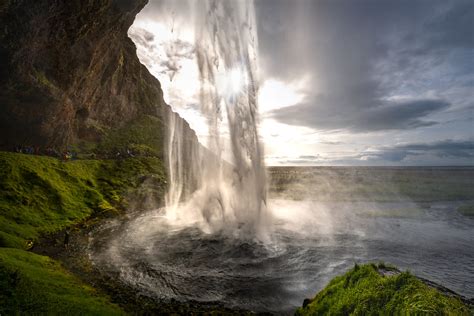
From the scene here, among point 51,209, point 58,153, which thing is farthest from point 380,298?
point 58,153

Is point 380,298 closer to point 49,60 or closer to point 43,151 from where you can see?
point 43,151

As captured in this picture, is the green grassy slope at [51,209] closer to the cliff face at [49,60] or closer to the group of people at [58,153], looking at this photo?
the group of people at [58,153]

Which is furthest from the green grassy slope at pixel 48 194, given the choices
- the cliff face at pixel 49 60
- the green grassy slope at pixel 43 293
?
the cliff face at pixel 49 60

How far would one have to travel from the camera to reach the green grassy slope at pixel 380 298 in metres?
10.2

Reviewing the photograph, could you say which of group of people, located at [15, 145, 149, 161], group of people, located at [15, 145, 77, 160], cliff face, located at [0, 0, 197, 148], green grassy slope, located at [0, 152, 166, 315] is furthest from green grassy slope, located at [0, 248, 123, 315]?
cliff face, located at [0, 0, 197, 148]

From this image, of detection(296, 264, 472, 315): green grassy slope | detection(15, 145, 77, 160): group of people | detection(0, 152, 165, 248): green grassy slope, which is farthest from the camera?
detection(15, 145, 77, 160): group of people

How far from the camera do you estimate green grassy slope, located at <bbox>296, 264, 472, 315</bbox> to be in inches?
401

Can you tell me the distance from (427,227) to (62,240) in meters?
52.7

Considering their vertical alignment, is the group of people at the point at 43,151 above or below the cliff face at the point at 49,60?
below

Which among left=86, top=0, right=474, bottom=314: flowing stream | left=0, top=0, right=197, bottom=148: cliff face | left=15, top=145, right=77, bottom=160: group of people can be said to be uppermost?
left=0, top=0, right=197, bottom=148: cliff face

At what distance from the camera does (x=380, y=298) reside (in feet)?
37.7

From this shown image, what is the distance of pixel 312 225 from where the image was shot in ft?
141

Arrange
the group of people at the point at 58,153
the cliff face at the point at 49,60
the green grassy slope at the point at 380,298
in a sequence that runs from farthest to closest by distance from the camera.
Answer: the group of people at the point at 58,153 < the cliff face at the point at 49,60 < the green grassy slope at the point at 380,298

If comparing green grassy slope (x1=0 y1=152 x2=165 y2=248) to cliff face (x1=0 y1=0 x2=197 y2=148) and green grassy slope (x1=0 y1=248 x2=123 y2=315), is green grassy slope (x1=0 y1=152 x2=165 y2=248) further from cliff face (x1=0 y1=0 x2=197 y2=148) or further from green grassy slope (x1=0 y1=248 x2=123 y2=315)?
cliff face (x1=0 y1=0 x2=197 y2=148)
